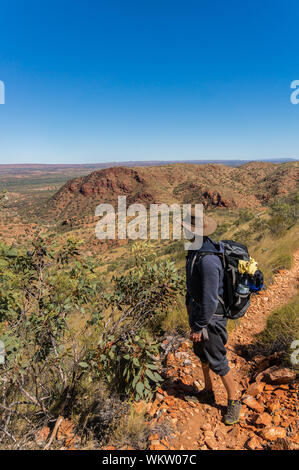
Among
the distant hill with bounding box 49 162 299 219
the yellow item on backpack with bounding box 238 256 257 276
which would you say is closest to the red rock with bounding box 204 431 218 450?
the yellow item on backpack with bounding box 238 256 257 276

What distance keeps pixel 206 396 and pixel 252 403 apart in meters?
0.49

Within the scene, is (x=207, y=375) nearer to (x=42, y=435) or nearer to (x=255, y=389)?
(x=255, y=389)

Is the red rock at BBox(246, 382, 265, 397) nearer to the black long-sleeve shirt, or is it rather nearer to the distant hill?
the black long-sleeve shirt

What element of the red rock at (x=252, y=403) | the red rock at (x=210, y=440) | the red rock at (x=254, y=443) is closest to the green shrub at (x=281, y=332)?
the red rock at (x=252, y=403)

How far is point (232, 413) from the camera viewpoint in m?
2.30

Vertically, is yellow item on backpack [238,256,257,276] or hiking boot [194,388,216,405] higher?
yellow item on backpack [238,256,257,276]

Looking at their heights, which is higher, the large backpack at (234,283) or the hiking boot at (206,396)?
the large backpack at (234,283)

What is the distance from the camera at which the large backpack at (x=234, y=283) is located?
2.21 metres

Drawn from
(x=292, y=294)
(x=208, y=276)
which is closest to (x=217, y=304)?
(x=208, y=276)

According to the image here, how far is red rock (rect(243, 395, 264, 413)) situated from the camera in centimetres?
237

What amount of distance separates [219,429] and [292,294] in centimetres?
313

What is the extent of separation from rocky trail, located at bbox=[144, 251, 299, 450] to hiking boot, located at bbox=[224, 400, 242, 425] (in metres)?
0.05

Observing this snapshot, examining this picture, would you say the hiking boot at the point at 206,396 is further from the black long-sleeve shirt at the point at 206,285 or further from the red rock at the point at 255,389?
the black long-sleeve shirt at the point at 206,285
